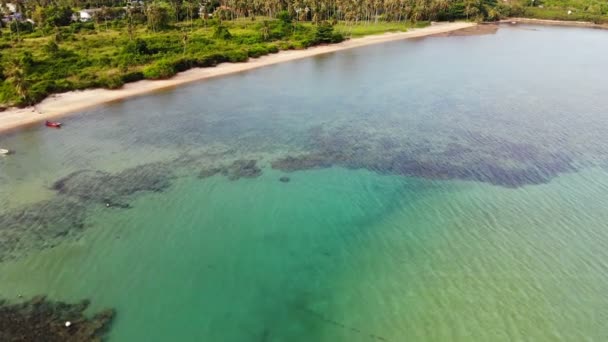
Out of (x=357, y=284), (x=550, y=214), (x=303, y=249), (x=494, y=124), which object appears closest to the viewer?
(x=357, y=284)

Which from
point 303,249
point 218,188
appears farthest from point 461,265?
point 218,188

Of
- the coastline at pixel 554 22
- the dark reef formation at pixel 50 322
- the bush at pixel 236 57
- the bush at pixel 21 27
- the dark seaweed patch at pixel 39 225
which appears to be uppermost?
the bush at pixel 21 27

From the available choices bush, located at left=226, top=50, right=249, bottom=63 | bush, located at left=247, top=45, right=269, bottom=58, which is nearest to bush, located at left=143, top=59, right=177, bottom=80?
bush, located at left=226, top=50, right=249, bottom=63

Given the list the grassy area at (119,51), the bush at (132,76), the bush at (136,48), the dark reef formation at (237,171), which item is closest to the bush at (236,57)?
the grassy area at (119,51)

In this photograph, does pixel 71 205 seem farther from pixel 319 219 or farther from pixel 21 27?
pixel 21 27

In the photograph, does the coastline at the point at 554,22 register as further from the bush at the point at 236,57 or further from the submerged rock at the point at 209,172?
the submerged rock at the point at 209,172

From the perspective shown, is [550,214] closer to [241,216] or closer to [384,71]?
[241,216]
